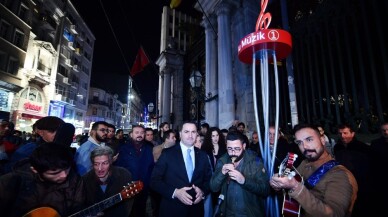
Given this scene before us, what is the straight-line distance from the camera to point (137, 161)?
4461mm

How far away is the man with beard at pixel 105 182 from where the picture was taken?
2751 mm

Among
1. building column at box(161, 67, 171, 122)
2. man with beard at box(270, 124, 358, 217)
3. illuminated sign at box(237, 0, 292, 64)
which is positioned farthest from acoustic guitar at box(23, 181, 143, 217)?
building column at box(161, 67, 171, 122)

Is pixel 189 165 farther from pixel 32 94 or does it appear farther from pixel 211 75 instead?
pixel 32 94

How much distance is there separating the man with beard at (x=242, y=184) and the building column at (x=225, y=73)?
7568 millimetres

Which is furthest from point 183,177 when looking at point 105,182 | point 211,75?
point 211,75

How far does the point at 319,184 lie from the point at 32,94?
30.2 metres

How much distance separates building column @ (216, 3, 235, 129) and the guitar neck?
321 inches

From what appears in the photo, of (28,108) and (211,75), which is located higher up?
(211,75)

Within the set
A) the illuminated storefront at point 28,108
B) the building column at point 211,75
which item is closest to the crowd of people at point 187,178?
the building column at point 211,75

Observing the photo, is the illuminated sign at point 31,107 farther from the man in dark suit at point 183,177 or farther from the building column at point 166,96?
the man in dark suit at point 183,177

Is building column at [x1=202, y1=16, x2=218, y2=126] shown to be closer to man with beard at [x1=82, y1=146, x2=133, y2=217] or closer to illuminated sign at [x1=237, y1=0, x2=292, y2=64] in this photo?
illuminated sign at [x1=237, y1=0, x2=292, y2=64]

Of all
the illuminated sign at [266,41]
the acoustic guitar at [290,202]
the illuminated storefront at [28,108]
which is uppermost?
the illuminated storefront at [28,108]

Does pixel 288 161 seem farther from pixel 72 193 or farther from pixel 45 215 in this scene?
pixel 45 215

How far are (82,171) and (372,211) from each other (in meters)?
4.88
